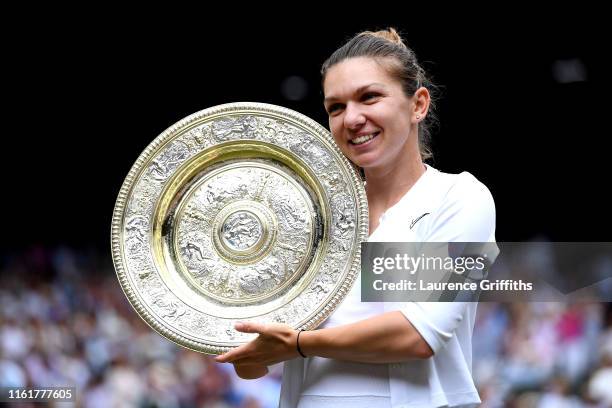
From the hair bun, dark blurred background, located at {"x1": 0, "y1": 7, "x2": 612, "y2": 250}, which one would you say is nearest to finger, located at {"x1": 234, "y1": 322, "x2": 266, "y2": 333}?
the hair bun

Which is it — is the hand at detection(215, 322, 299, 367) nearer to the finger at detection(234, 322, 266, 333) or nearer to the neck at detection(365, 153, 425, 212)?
the finger at detection(234, 322, 266, 333)

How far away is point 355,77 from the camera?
5.85ft

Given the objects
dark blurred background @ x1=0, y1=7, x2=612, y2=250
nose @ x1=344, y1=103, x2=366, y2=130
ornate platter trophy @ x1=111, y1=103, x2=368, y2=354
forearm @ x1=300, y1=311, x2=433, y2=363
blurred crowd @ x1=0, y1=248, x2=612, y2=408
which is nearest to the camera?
forearm @ x1=300, y1=311, x2=433, y2=363

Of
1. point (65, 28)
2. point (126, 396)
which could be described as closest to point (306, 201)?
point (126, 396)

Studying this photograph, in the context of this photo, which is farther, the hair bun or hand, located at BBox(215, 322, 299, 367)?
the hair bun

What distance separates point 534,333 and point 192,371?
1831 mm

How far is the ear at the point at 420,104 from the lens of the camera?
73.7 inches

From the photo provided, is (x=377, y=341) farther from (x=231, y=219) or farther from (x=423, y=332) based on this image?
(x=231, y=219)

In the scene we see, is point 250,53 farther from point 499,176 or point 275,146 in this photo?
point 275,146

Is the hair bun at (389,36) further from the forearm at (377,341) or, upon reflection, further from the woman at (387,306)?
the forearm at (377,341)

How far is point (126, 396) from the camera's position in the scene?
4789 mm

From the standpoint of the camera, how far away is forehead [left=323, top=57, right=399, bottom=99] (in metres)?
1.78

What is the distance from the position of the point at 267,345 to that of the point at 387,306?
25 centimetres

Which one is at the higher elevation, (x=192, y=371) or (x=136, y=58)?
(x=136, y=58)
